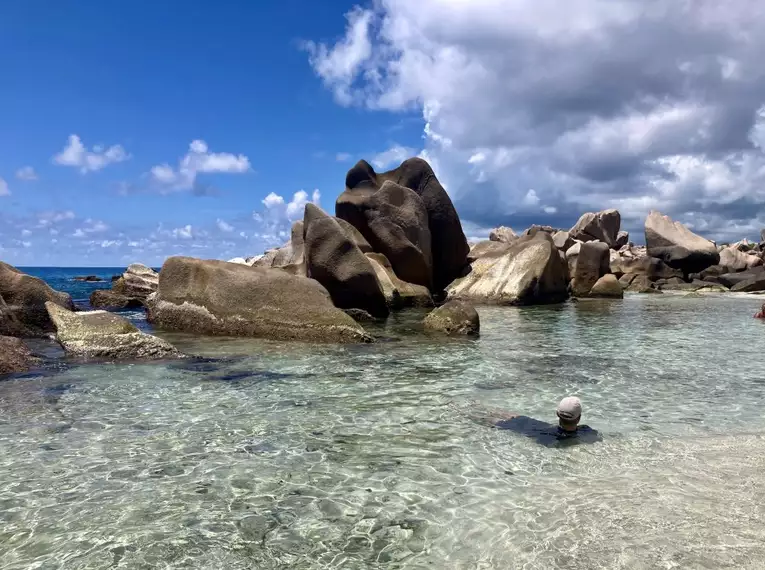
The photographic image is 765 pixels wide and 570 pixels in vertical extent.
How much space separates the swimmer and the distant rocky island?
720 centimetres

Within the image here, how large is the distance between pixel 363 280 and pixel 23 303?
9.61 meters

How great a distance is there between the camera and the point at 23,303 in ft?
50.7

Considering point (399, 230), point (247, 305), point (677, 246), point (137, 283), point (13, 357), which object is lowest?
point (13, 357)

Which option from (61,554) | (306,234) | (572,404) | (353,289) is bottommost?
(61,554)

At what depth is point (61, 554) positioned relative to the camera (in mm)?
4293

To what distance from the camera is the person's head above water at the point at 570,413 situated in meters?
6.97

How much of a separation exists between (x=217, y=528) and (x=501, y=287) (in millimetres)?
23603

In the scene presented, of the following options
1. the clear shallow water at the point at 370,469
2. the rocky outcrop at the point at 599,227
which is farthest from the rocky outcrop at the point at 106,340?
the rocky outcrop at the point at 599,227

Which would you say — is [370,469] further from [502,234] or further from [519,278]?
[502,234]

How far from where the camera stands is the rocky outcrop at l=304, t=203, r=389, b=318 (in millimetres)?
18969

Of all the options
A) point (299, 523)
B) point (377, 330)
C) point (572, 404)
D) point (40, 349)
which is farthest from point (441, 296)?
point (299, 523)

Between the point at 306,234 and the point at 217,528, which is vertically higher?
the point at 306,234

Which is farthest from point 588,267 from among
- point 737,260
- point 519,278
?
point 737,260

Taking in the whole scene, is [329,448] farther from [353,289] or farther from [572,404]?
[353,289]
